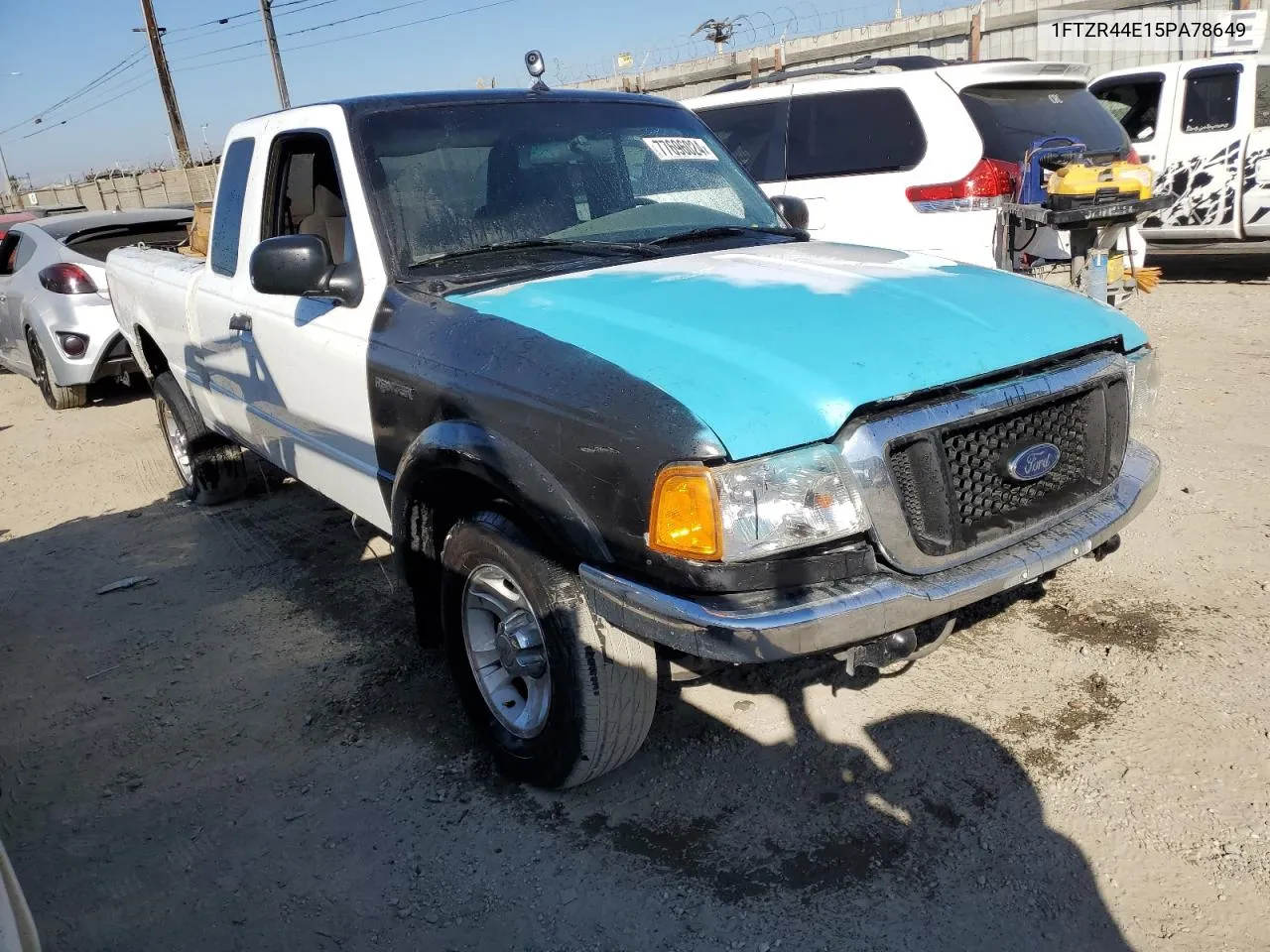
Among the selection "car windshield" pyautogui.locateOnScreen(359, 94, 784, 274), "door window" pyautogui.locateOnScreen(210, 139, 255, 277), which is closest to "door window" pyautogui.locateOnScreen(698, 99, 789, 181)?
"car windshield" pyautogui.locateOnScreen(359, 94, 784, 274)

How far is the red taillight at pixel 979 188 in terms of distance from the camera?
6281 millimetres

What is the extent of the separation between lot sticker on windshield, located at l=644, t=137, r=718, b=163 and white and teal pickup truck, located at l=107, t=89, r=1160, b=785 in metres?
0.01

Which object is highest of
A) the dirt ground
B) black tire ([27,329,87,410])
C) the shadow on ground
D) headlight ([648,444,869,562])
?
headlight ([648,444,869,562])

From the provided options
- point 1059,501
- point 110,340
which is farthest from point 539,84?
point 110,340

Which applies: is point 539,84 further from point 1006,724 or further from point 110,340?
point 110,340

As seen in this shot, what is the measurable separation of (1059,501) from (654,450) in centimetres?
122

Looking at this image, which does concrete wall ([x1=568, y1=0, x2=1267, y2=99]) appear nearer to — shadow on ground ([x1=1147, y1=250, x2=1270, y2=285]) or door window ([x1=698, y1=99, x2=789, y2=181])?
shadow on ground ([x1=1147, y1=250, x2=1270, y2=285])

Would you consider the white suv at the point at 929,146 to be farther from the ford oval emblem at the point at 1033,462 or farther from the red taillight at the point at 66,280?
the red taillight at the point at 66,280

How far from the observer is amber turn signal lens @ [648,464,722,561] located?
85.7 inches

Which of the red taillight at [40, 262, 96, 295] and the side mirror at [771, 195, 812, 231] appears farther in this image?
the red taillight at [40, 262, 96, 295]

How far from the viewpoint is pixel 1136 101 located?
403 inches

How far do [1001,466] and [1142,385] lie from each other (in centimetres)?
84

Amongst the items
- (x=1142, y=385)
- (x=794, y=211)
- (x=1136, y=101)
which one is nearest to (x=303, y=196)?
(x=794, y=211)

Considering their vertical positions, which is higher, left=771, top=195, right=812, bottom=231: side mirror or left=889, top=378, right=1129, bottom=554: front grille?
left=771, top=195, right=812, bottom=231: side mirror
